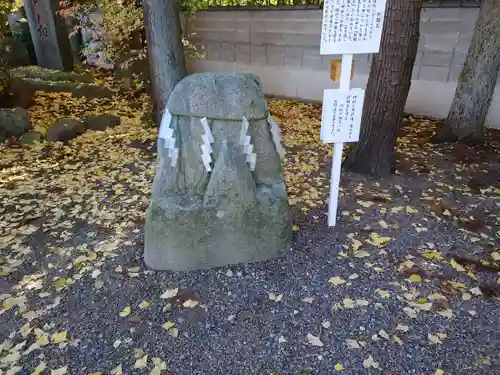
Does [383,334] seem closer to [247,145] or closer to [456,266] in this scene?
[456,266]

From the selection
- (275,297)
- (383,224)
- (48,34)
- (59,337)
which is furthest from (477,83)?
(48,34)

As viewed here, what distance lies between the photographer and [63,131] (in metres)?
5.46

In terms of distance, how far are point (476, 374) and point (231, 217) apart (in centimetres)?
162

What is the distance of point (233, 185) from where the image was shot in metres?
2.48

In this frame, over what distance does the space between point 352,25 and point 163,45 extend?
9.98ft

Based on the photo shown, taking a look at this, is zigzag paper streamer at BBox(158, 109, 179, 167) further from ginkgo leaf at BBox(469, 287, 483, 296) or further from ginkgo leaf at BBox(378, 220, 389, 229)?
ginkgo leaf at BBox(469, 287, 483, 296)

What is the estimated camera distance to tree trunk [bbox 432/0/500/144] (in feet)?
14.0

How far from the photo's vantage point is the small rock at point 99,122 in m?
5.90

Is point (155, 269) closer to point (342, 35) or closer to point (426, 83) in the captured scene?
point (342, 35)

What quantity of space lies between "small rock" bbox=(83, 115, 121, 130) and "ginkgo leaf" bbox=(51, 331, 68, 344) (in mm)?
4300

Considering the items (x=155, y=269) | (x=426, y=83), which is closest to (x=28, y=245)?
(x=155, y=269)

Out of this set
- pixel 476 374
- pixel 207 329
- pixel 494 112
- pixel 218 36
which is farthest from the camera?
pixel 218 36

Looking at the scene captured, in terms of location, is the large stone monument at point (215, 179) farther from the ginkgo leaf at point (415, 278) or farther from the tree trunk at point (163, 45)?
the tree trunk at point (163, 45)

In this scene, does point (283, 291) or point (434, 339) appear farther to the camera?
point (283, 291)
